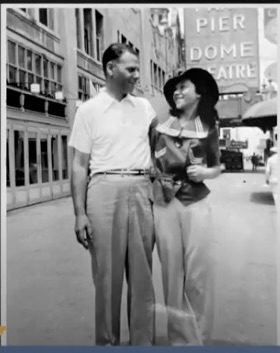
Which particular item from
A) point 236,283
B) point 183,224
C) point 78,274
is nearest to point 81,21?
point 183,224

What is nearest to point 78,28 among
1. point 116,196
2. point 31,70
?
point 31,70

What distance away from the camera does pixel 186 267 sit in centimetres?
301

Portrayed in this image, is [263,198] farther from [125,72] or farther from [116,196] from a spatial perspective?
[125,72]

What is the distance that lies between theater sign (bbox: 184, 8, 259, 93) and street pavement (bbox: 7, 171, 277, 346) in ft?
2.43

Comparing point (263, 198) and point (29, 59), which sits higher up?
point (29, 59)

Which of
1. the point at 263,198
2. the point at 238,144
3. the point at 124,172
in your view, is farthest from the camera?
the point at 238,144

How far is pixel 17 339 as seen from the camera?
3.03 metres

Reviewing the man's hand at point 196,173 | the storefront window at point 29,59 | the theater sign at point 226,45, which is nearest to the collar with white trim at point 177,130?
the man's hand at point 196,173

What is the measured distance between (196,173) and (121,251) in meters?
0.76

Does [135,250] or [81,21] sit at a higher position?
[81,21]

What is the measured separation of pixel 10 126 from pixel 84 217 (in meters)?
0.84

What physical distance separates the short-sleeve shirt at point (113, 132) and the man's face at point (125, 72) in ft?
0.31

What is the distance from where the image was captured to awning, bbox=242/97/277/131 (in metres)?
3.07

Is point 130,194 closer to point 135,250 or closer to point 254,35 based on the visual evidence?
point 135,250
